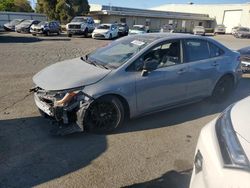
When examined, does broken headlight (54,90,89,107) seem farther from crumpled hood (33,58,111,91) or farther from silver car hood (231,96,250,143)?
silver car hood (231,96,250,143)

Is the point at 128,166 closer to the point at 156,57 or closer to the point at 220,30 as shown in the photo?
the point at 156,57

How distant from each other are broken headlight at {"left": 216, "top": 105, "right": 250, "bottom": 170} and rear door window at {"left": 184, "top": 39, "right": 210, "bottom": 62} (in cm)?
325

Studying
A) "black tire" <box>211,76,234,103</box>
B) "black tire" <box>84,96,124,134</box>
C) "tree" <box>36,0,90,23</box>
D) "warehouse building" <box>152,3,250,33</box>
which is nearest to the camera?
"black tire" <box>84,96,124,134</box>

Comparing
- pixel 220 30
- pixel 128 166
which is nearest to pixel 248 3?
pixel 220 30

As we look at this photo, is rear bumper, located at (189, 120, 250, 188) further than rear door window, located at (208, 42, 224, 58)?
No

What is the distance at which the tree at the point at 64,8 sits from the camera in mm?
42188

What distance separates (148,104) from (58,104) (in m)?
1.59

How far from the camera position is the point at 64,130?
4.34 metres

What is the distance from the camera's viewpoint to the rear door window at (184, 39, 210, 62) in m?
5.42

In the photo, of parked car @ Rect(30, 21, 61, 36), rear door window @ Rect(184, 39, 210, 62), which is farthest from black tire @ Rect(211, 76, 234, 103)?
parked car @ Rect(30, 21, 61, 36)

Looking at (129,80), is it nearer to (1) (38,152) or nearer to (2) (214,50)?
(1) (38,152)

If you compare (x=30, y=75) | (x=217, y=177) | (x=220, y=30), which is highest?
(x=217, y=177)

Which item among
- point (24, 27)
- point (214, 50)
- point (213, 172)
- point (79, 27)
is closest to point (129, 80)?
point (214, 50)

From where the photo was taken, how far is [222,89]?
6.37 meters
